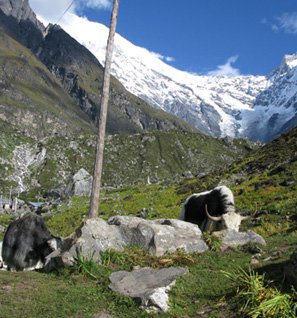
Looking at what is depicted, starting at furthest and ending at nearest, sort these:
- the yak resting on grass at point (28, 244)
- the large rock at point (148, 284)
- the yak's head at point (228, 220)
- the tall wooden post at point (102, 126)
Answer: the yak's head at point (228, 220), the yak resting on grass at point (28, 244), the tall wooden post at point (102, 126), the large rock at point (148, 284)

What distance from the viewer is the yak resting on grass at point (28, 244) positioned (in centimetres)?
2169

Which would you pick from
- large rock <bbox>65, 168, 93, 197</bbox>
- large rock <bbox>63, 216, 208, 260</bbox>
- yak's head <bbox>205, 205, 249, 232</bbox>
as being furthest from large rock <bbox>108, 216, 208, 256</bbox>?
large rock <bbox>65, 168, 93, 197</bbox>

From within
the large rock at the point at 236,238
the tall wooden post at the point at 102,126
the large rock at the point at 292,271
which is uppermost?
the tall wooden post at the point at 102,126

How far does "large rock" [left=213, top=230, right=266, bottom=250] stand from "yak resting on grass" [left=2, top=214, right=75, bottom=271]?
7629mm

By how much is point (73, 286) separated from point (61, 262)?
6.64 ft

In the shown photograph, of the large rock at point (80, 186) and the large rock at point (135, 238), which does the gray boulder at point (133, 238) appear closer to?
the large rock at point (135, 238)

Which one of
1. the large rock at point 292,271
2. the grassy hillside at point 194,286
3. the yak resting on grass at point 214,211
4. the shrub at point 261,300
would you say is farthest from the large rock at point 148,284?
the yak resting on grass at point 214,211

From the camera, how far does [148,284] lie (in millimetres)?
14672

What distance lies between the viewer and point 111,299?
45.1 feet

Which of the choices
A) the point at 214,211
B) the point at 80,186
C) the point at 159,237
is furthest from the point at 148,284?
the point at 80,186

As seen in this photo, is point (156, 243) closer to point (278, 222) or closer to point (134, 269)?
point (134, 269)

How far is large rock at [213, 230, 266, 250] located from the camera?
19094 millimetres

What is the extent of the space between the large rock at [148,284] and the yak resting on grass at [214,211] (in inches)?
261

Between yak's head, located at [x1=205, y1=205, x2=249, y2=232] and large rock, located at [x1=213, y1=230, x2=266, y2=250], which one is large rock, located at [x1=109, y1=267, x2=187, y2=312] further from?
yak's head, located at [x1=205, y1=205, x2=249, y2=232]
